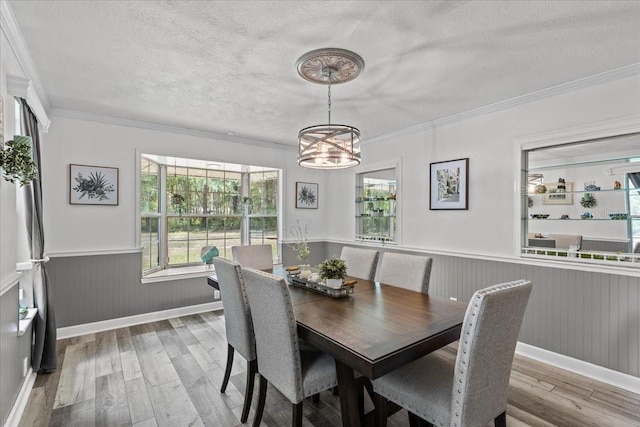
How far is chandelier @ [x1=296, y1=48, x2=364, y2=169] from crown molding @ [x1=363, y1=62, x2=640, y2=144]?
173 centimetres

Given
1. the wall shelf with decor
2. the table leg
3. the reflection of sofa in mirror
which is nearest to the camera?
the table leg

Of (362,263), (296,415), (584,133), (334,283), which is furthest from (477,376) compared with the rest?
(584,133)

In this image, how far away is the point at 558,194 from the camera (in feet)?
9.81

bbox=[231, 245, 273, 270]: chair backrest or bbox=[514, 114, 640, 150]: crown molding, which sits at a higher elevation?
bbox=[514, 114, 640, 150]: crown molding

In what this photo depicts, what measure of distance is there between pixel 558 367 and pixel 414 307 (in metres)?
1.87

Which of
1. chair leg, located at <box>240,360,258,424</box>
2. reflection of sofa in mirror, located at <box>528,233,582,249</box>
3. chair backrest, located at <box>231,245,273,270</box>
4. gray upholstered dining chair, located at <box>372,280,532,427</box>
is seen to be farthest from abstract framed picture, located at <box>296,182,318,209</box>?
gray upholstered dining chair, located at <box>372,280,532,427</box>

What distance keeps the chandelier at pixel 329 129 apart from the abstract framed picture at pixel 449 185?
1.73 m

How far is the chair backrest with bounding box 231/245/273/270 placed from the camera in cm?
346

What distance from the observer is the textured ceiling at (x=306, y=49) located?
179 centimetres

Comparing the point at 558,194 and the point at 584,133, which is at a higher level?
the point at 584,133

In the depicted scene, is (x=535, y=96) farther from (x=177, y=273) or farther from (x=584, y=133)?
(x=177, y=273)

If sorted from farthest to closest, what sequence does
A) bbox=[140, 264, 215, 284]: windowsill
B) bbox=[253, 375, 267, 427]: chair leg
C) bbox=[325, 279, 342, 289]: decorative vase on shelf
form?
bbox=[140, 264, 215, 284]: windowsill < bbox=[325, 279, 342, 289]: decorative vase on shelf < bbox=[253, 375, 267, 427]: chair leg

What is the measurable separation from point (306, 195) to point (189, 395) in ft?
11.4

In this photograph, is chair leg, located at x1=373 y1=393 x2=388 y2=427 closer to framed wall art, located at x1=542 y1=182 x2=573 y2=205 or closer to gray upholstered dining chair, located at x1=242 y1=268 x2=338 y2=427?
gray upholstered dining chair, located at x1=242 y1=268 x2=338 y2=427
